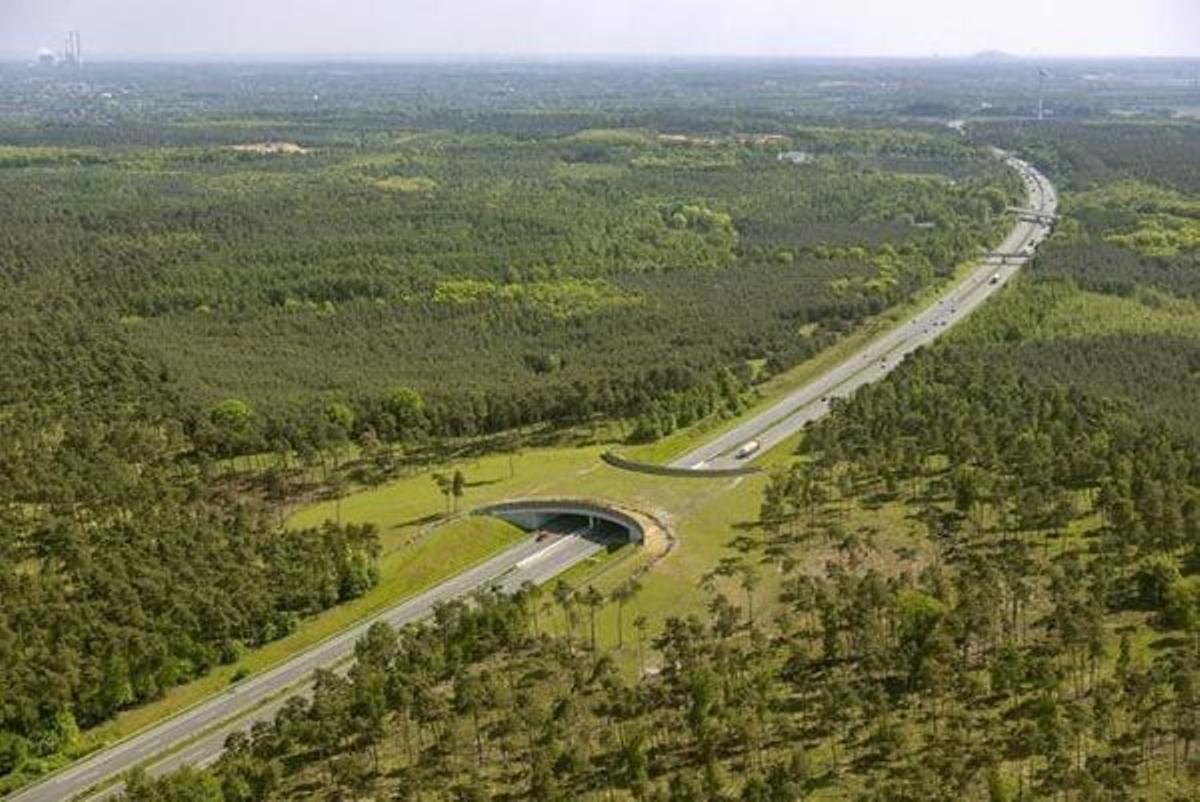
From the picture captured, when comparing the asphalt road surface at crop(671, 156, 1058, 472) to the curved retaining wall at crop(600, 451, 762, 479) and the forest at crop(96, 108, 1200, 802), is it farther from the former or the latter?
the forest at crop(96, 108, 1200, 802)

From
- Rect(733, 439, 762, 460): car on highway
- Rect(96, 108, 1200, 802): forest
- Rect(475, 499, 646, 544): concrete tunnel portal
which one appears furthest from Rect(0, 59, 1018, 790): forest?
Rect(96, 108, 1200, 802): forest

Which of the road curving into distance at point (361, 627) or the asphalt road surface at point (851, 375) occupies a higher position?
the asphalt road surface at point (851, 375)

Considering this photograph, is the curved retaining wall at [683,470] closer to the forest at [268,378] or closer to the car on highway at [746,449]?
the car on highway at [746,449]

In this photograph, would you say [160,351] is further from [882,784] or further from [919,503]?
[882,784]

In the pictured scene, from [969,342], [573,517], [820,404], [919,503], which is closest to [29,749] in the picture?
[573,517]

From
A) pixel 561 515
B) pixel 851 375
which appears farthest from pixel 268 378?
pixel 851 375

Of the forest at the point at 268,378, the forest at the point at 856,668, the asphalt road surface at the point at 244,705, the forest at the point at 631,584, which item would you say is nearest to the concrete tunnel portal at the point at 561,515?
the asphalt road surface at the point at 244,705

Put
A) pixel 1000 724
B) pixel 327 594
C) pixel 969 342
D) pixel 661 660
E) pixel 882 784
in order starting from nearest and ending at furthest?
1. pixel 882 784
2. pixel 1000 724
3. pixel 661 660
4. pixel 327 594
5. pixel 969 342
